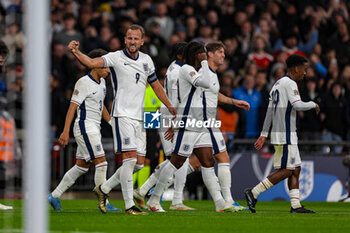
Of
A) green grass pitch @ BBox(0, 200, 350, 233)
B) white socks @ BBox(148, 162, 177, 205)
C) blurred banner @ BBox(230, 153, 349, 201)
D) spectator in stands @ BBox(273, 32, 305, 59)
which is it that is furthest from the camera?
spectator in stands @ BBox(273, 32, 305, 59)

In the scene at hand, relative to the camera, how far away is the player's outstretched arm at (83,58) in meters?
8.80

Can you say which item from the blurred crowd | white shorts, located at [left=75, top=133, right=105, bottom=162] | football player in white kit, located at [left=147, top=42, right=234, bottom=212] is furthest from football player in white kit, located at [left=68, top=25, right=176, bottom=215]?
the blurred crowd

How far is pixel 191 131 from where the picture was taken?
1067cm

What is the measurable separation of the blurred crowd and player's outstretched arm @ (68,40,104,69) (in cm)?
525

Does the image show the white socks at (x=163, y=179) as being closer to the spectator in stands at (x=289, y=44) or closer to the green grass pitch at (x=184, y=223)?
the green grass pitch at (x=184, y=223)

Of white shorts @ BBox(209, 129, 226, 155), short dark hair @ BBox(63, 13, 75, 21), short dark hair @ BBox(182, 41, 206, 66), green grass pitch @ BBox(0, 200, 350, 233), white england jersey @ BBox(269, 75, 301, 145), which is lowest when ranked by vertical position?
green grass pitch @ BBox(0, 200, 350, 233)

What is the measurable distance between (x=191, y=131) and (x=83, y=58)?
219 cm

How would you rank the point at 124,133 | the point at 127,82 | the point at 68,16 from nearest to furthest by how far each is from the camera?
the point at 124,133
the point at 127,82
the point at 68,16

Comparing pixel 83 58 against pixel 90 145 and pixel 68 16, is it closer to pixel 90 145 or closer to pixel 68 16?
pixel 90 145

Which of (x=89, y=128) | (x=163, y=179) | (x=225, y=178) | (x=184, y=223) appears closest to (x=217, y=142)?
(x=225, y=178)

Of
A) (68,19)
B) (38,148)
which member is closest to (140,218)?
(38,148)

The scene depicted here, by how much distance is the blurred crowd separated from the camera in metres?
16.6

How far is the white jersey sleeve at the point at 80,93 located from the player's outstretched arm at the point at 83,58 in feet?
4.09

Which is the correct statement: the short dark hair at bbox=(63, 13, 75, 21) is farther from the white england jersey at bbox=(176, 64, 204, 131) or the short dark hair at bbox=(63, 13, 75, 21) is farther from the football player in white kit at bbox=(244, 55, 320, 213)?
the football player in white kit at bbox=(244, 55, 320, 213)
